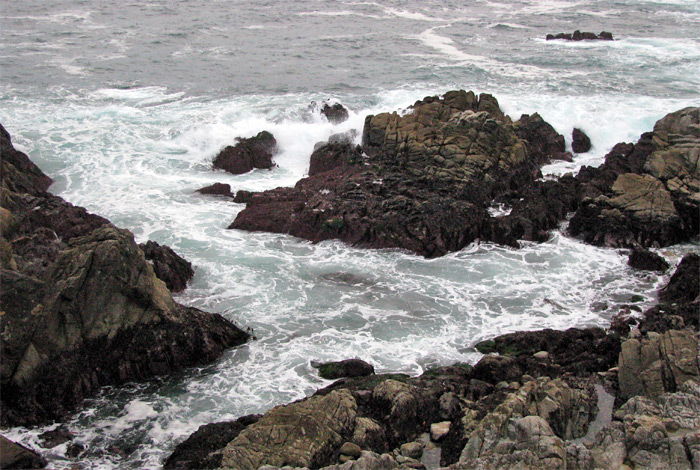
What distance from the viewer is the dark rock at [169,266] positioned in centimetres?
1797

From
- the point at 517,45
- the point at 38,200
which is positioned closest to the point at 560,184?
the point at 38,200

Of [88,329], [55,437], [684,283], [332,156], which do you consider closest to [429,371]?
[88,329]

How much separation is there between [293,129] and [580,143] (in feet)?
43.6

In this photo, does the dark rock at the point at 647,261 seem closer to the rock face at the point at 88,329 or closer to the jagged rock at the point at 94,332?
the rock face at the point at 88,329

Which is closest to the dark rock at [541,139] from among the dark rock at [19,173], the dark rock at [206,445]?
the dark rock at [206,445]

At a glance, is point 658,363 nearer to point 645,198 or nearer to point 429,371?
point 429,371

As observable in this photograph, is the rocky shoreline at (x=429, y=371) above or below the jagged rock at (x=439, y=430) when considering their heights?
above

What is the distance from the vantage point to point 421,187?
23.3 metres

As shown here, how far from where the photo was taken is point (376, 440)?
464 inches

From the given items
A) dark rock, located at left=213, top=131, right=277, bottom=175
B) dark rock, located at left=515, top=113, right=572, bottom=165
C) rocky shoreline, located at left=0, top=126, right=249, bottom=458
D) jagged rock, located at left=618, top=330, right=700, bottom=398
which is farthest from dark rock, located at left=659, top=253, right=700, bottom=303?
dark rock, located at left=213, top=131, right=277, bottom=175

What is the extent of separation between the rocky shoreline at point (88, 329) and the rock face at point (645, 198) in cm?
1262

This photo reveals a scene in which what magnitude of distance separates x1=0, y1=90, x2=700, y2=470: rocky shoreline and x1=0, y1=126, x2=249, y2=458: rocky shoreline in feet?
0.10

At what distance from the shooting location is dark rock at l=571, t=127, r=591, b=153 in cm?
Answer: 2970

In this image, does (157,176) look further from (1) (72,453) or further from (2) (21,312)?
(1) (72,453)
